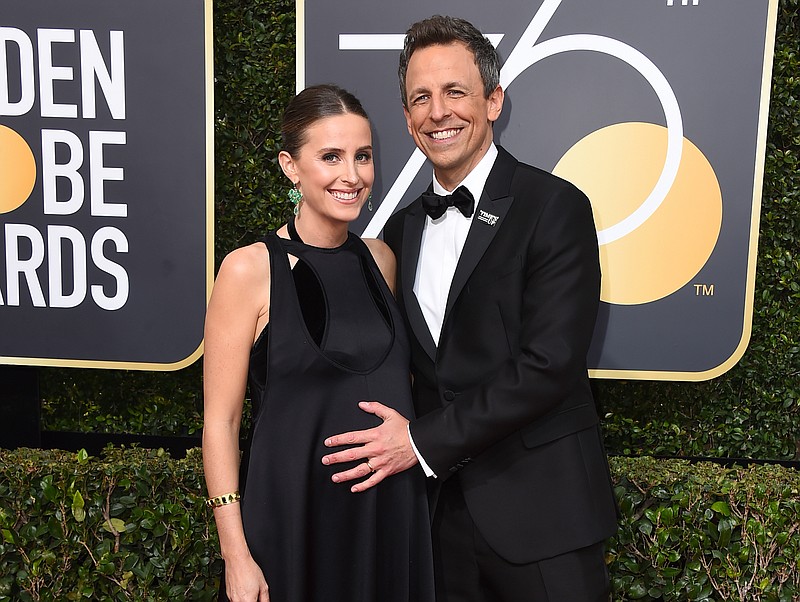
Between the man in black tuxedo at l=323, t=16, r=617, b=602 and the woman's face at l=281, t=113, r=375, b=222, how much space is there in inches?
7.8

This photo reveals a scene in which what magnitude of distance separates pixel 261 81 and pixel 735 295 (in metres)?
2.20

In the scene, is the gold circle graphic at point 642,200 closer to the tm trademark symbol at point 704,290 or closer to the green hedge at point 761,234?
the tm trademark symbol at point 704,290

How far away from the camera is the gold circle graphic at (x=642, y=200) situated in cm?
273

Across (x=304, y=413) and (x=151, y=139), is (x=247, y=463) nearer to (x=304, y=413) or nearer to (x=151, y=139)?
(x=304, y=413)

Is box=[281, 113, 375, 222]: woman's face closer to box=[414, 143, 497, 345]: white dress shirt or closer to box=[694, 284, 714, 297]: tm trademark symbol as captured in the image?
box=[414, 143, 497, 345]: white dress shirt

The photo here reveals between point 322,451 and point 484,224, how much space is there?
0.74 meters

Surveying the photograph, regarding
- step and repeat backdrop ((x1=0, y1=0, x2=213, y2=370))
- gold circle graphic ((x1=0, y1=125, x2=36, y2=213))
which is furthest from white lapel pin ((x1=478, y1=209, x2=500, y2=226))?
gold circle graphic ((x1=0, y1=125, x2=36, y2=213))

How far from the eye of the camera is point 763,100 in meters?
2.68

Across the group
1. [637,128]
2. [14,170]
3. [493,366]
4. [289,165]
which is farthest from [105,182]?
[637,128]

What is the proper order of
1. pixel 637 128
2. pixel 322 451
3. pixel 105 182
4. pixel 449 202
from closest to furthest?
pixel 322 451, pixel 449 202, pixel 637 128, pixel 105 182

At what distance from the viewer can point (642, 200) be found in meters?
2.75

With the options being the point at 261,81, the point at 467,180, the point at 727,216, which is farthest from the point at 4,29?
the point at 727,216

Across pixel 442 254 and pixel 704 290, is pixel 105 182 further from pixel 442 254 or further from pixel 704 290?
pixel 704 290

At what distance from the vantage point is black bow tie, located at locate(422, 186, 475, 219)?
189 cm
